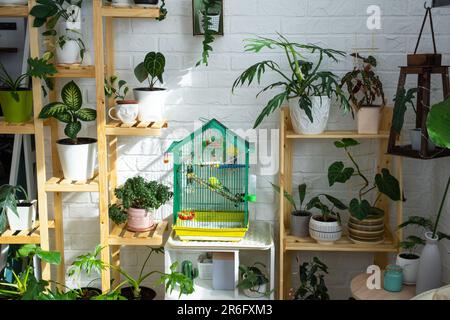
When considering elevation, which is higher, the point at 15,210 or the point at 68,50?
the point at 68,50

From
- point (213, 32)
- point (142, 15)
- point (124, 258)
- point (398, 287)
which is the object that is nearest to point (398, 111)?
point (398, 287)

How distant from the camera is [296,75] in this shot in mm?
2562

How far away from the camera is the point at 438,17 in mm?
2678

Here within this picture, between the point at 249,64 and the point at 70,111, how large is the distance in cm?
82

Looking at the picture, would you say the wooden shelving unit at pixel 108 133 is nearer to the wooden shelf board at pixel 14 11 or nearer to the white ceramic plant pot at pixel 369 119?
the wooden shelf board at pixel 14 11

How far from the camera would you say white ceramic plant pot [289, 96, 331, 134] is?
2.57 meters

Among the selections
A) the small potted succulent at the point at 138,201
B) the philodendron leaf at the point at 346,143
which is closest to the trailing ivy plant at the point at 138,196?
the small potted succulent at the point at 138,201

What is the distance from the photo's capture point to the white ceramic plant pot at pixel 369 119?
8.53ft

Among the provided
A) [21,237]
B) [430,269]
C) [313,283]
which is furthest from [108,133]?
[430,269]

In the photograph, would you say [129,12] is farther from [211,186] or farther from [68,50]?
[211,186]

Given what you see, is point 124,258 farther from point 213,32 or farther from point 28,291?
point 213,32

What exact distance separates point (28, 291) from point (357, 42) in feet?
5.63

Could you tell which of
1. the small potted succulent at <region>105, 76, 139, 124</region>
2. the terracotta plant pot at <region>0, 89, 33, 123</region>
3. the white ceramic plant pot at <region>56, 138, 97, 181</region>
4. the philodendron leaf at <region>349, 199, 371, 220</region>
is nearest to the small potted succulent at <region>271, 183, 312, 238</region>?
the philodendron leaf at <region>349, 199, 371, 220</region>

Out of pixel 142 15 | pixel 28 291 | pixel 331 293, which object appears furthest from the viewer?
pixel 331 293
